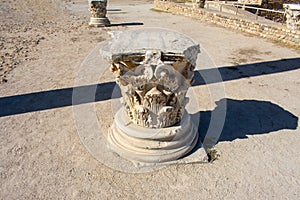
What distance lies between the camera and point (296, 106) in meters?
4.34

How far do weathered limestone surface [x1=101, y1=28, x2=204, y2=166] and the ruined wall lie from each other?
689 centimetres

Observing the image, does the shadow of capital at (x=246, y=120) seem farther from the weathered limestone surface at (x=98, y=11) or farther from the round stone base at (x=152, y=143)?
the weathered limestone surface at (x=98, y=11)

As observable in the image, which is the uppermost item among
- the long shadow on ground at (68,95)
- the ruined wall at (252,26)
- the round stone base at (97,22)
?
the ruined wall at (252,26)

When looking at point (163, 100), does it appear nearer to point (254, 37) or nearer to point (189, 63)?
point (189, 63)

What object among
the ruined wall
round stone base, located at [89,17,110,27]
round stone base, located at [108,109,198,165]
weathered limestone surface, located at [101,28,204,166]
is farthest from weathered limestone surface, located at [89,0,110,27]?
round stone base, located at [108,109,198,165]

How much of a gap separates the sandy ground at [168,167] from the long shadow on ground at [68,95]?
0.02m

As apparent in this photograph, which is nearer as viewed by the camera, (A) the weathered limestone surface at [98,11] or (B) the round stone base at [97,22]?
(A) the weathered limestone surface at [98,11]

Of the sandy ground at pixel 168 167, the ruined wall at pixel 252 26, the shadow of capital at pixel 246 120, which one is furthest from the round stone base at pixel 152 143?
the ruined wall at pixel 252 26

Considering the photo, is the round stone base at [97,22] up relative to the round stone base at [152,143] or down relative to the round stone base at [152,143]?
up

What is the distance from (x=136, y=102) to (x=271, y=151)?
1923mm

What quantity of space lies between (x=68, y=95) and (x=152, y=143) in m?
2.51

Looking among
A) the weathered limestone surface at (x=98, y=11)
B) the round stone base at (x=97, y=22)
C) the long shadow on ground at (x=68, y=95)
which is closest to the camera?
the long shadow on ground at (x=68, y=95)

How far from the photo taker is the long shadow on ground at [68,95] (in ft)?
14.0

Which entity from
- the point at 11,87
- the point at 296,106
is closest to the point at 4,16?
the point at 11,87
